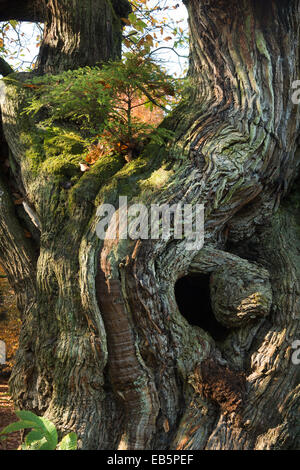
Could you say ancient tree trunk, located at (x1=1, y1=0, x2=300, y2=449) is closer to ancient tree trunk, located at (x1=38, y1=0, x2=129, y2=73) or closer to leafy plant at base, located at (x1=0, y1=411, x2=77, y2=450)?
leafy plant at base, located at (x1=0, y1=411, x2=77, y2=450)

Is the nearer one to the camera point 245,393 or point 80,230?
point 245,393

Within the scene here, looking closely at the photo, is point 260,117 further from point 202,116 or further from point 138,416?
point 138,416

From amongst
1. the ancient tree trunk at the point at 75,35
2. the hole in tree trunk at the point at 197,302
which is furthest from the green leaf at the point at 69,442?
the ancient tree trunk at the point at 75,35

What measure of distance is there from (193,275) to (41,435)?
6.40ft

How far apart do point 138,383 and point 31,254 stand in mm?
2003

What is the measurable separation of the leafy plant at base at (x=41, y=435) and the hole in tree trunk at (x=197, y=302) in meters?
1.62

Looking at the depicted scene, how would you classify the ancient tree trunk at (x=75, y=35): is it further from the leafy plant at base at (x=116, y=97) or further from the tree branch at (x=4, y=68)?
the leafy plant at base at (x=116, y=97)

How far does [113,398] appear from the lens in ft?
12.4

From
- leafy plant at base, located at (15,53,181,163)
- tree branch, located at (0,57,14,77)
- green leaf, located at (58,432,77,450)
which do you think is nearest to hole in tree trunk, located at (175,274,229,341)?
leafy plant at base, located at (15,53,181,163)

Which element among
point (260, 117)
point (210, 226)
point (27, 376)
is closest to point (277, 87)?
point (260, 117)

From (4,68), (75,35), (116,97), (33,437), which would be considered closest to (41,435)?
(33,437)

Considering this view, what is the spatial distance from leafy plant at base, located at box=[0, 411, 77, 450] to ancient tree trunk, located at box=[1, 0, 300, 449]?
0.69 feet

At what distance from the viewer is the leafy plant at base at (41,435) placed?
134 inches

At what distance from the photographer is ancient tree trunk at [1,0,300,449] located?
3648 mm
